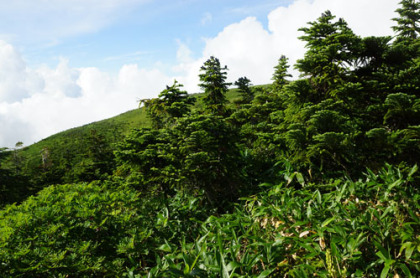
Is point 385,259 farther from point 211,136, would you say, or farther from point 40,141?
point 40,141

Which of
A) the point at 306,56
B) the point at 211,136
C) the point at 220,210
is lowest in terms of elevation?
the point at 220,210

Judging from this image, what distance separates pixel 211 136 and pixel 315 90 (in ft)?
10.9

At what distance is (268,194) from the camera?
3867 mm

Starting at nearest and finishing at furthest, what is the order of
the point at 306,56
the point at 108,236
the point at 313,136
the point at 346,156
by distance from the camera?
the point at 108,236 → the point at 313,136 → the point at 346,156 → the point at 306,56

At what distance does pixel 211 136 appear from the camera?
19.7ft

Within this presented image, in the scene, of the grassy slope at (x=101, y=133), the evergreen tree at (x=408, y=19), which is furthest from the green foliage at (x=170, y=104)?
the grassy slope at (x=101, y=133)

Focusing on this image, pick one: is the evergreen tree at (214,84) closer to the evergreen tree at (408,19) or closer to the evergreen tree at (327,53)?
the evergreen tree at (327,53)

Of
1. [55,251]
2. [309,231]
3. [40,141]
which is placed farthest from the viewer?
[40,141]

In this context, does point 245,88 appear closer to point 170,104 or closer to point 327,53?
point 170,104

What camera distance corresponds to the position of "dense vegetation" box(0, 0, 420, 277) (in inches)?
98.5

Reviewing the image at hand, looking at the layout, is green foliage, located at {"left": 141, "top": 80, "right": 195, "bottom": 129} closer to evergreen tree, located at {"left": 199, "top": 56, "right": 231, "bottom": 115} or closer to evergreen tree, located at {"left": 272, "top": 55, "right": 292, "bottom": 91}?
evergreen tree, located at {"left": 199, "top": 56, "right": 231, "bottom": 115}

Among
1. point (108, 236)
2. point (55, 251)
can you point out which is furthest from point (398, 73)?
point (55, 251)

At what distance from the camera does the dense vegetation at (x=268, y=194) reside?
2.50m

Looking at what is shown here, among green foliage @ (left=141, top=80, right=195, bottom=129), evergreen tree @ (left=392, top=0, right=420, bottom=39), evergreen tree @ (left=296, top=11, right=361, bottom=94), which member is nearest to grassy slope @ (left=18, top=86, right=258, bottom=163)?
evergreen tree @ (left=392, top=0, right=420, bottom=39)
